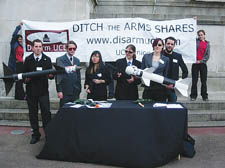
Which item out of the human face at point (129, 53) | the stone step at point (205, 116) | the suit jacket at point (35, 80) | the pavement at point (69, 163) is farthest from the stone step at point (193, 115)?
the human face at point (129, 53)

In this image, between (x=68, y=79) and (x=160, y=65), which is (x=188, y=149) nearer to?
(x=160, y=65)

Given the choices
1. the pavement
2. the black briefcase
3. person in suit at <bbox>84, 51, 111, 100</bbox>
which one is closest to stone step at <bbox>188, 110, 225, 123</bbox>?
the pavement

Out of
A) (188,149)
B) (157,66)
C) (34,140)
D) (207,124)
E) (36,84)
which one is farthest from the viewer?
(207,124)

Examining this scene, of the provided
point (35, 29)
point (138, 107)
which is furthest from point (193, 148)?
point (35, 29)

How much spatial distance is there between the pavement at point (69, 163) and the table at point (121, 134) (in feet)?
0.75

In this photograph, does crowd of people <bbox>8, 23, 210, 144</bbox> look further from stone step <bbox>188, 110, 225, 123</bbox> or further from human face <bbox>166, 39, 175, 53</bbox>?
stone step <bbox>188, 110, 225, 123</bbox>

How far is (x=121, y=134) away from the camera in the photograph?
4547 millimetres

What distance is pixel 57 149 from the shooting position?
189 inches

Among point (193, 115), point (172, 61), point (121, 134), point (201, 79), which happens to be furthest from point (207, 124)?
point (121, 134)

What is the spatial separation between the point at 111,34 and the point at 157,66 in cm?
368

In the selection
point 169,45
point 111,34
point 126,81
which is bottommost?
point 126,81

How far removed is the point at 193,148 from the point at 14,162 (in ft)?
10.6

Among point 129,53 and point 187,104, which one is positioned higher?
point 129,53

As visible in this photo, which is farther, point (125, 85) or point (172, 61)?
point (172, 61)
